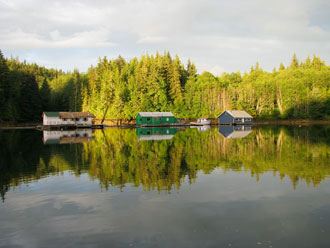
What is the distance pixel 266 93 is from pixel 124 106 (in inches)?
2025

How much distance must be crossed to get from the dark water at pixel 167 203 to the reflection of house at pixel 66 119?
59666mm

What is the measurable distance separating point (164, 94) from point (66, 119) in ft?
108

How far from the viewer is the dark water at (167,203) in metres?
8.93

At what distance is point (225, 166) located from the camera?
20.2 metres

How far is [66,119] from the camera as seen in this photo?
8031cm

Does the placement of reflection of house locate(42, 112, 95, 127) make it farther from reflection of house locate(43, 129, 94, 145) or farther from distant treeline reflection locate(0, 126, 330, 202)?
distant treeline reflection locate(0, 126, 330, 202)

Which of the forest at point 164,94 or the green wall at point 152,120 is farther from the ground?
the forest at point 164,94

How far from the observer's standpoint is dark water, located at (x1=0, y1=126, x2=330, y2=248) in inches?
352

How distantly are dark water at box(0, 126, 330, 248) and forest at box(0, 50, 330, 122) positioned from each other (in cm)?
7192

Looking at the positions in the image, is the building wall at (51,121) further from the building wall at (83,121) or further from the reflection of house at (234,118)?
the reflection of house at (234,118)

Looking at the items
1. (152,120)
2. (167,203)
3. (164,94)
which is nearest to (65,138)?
(167,203)

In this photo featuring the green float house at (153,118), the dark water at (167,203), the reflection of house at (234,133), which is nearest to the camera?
the dark water at (167,203)

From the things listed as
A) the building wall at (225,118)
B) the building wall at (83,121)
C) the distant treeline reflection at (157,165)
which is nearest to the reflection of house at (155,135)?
the distant treeline reflection at (157,165)

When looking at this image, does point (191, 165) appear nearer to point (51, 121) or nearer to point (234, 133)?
point (234, 133)
